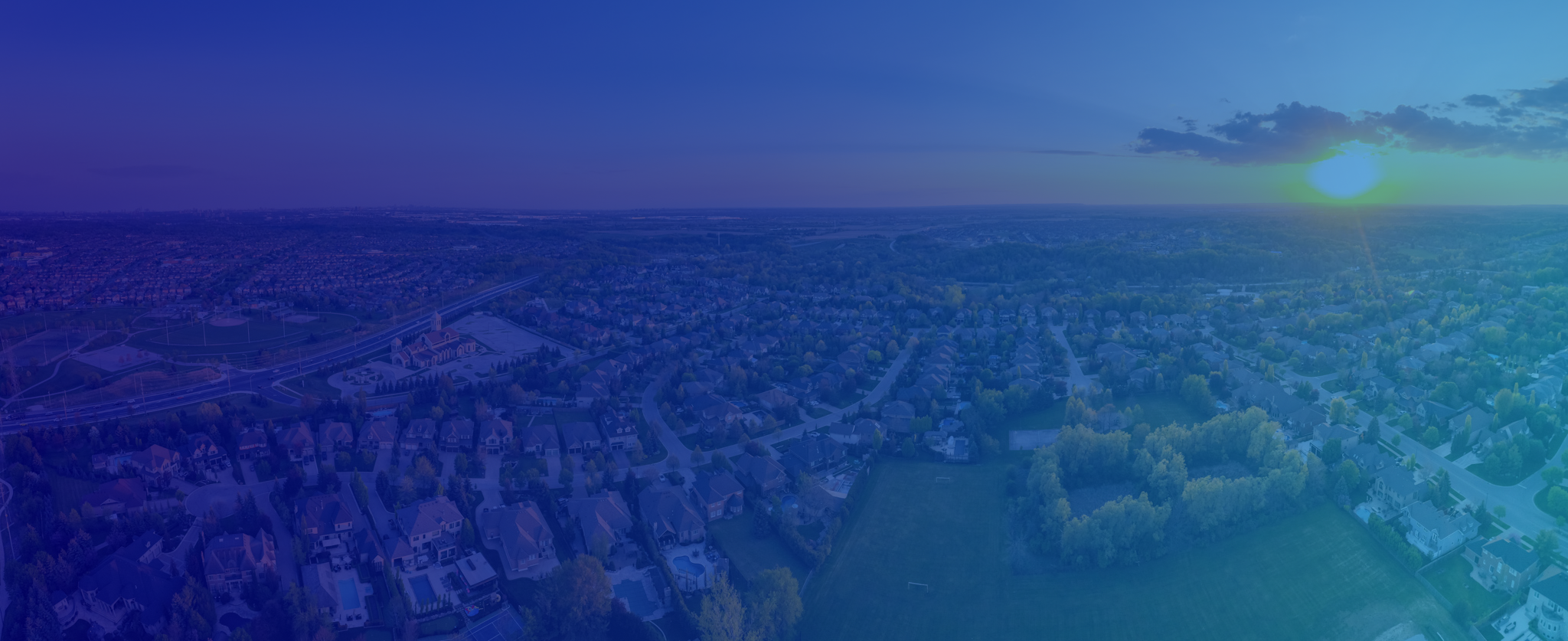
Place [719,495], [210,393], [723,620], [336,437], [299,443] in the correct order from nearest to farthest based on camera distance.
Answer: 1. [723,620]
2. [719,495]
3. [299,443]
4. [336,437]
5. [210,393]

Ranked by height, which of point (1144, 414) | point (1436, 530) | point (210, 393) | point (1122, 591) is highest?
point (210, 393)

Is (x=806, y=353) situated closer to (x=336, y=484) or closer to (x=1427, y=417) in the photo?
(x=336, y=484)

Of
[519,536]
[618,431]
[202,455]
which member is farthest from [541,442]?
[202,455]

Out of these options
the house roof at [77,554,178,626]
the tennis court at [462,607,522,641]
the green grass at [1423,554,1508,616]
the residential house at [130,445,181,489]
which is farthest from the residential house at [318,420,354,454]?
the green grass at [1423,554,1508,616]

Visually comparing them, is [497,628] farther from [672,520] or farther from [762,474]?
[762,474]

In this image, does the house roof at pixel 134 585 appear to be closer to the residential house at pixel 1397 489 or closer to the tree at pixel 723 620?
the tree at pixel 723 620

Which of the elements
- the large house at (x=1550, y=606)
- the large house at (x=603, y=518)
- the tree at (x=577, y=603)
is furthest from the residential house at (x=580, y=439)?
the large house at (x=1550, y=606)
